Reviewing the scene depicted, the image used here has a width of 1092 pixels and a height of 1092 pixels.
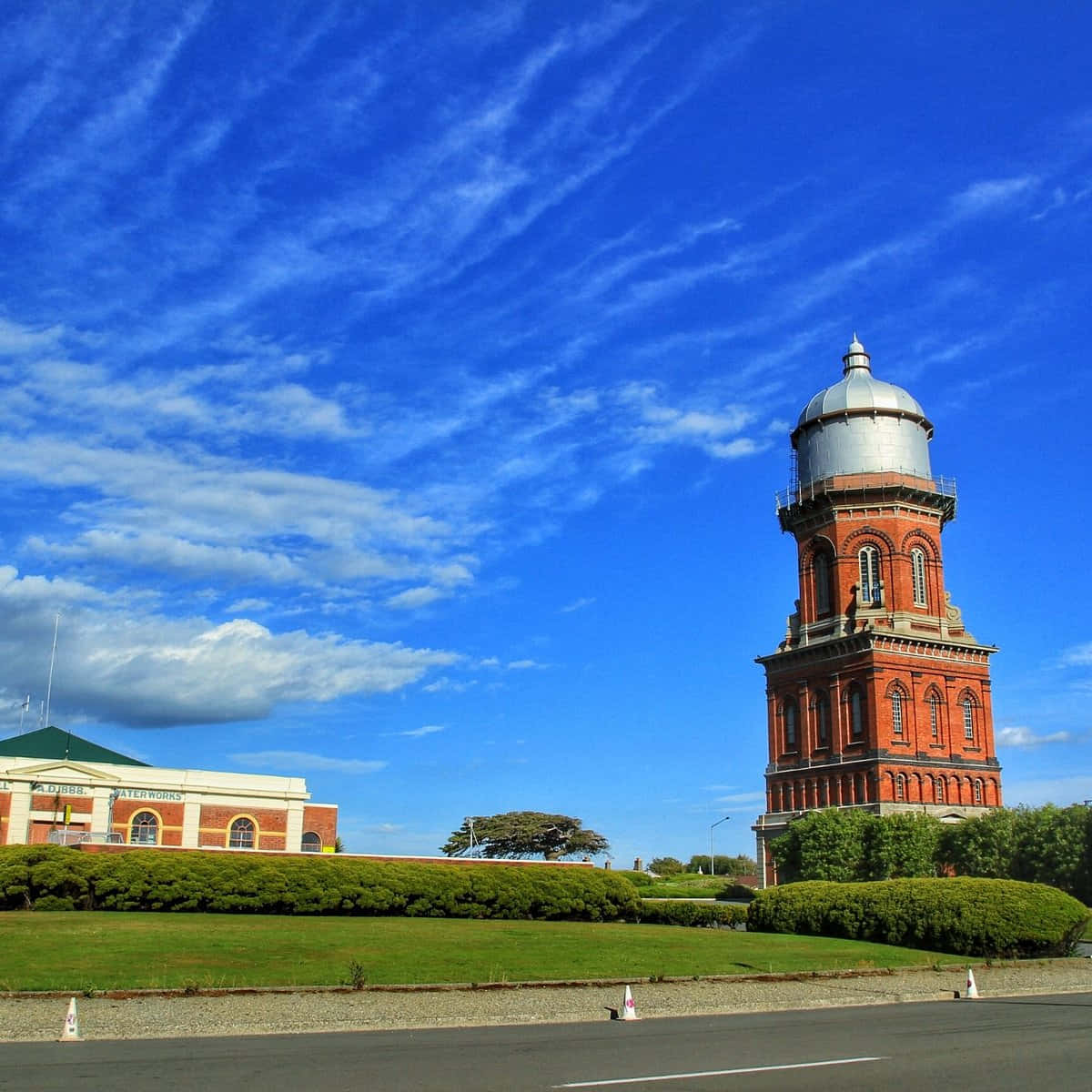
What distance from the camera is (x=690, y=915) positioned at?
Result: 40.9 meters

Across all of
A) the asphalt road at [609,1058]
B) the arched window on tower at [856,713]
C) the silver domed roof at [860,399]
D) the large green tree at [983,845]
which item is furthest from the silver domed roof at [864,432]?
the asphalt road at [609,1058]

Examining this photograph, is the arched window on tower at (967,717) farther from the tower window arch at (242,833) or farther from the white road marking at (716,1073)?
the white road marking at (716,1073)

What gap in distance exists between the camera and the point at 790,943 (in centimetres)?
2981

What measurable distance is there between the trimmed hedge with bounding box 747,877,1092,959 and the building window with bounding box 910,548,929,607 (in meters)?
38.1

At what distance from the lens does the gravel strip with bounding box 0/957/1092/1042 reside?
53.6 feet

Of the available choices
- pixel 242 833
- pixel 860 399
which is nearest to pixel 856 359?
pixel 860 399

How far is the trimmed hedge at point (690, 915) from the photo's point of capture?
134 feet

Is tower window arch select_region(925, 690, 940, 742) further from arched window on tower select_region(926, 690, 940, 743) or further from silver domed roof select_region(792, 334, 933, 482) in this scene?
silver domed roof select_region(792, 334, 933, 482)

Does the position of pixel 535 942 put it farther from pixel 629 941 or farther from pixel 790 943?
pixel 790 943

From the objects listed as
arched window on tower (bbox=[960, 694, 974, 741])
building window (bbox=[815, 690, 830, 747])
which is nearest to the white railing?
building window (bbox=[815, 690, 830, 747])

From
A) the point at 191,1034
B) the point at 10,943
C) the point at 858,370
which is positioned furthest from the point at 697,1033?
the point at 858,370

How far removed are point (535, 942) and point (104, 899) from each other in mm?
17052

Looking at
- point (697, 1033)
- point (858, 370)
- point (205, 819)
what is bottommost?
point (697, 1033)

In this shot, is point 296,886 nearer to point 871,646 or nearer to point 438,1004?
point 438,1004
